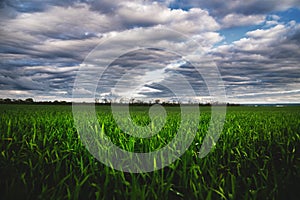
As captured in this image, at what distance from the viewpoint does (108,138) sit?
3473mm

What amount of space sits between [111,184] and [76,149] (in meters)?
1.03

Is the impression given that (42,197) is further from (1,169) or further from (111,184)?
(1,169)

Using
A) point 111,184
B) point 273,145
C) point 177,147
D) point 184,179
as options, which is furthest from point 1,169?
point 273,145

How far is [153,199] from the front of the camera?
187 cm

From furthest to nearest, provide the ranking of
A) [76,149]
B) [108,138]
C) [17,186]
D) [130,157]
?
[108,138]
[76,149]
[130,157]
[17,186]

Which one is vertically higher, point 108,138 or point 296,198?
point 108,138

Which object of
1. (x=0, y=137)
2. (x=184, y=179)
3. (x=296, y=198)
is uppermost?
(x=0, y=137)

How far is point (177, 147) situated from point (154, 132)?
85 cm

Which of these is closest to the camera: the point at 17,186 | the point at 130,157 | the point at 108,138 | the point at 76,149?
the point at 17,186

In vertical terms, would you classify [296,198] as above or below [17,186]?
below

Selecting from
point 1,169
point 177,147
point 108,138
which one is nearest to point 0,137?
point 1,169

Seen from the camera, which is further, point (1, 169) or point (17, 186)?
point (1, 169)

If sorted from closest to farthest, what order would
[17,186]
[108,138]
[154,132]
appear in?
[17,186] < [108,138] < [154,132]

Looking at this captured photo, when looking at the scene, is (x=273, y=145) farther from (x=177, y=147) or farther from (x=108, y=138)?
(x=108, y=138)
